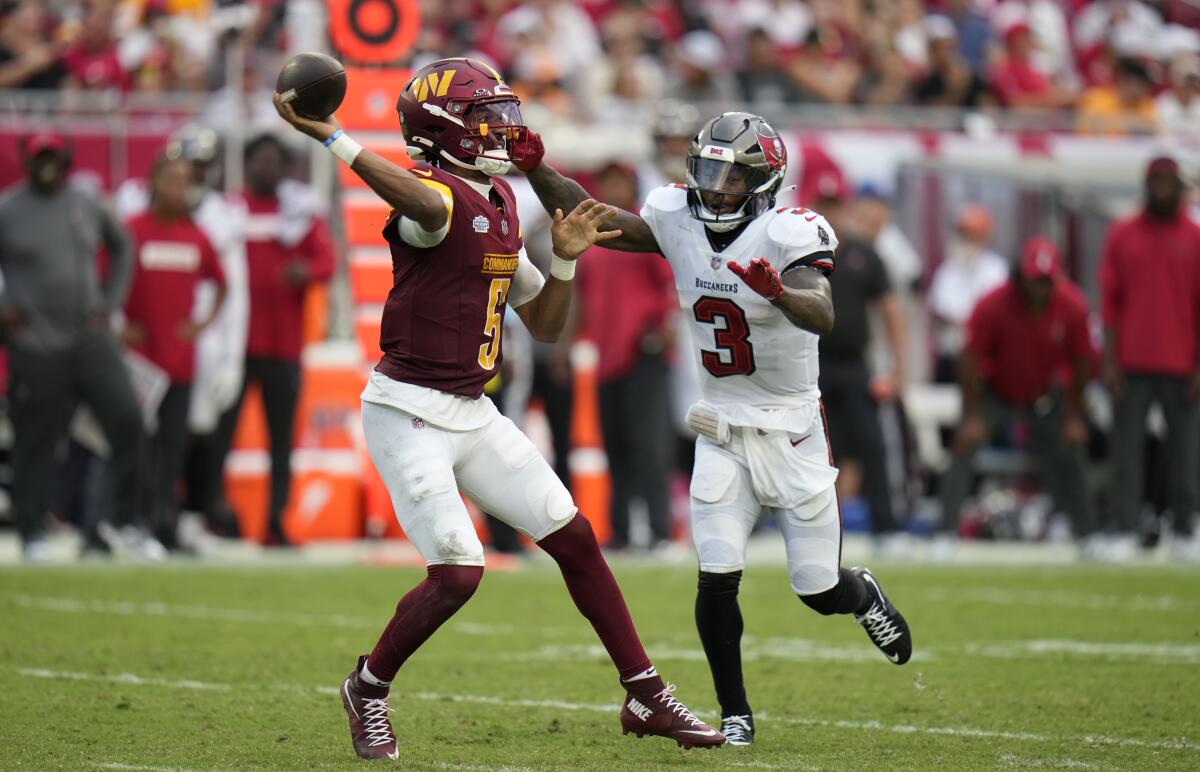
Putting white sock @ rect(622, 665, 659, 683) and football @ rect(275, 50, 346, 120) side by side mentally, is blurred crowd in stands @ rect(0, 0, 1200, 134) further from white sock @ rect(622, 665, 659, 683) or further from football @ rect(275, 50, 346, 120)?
white sock @ rect(622, 665, 659, 683)

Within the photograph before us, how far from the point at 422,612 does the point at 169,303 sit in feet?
21.2

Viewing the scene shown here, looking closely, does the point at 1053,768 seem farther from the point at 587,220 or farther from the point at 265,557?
the point at 265,557

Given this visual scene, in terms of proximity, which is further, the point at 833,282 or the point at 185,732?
A: the point at 833,282

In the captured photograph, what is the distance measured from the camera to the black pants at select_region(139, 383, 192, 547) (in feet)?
36.9

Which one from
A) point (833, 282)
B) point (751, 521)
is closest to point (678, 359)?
point (833, 282)

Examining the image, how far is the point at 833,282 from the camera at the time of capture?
37.6ft

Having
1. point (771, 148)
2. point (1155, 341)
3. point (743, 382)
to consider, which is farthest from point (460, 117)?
point (1155, 341)

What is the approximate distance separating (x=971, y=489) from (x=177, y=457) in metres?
6.07

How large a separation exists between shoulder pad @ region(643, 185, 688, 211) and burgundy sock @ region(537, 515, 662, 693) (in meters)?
1.04

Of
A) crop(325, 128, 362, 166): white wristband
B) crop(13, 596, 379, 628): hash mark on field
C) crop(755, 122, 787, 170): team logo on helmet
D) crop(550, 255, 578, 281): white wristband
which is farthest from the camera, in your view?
crop(13, 596, 379, 628): hash mark on field

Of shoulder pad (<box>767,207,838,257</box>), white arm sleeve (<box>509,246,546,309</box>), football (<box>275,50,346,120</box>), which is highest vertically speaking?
football (<box>275,50,346,120</box>)

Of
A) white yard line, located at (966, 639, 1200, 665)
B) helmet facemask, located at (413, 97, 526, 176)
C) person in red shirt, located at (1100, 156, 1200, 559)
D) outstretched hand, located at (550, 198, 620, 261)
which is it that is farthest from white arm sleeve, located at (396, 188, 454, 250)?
person in red shirt, located at (1100, 156, 1200, 559)

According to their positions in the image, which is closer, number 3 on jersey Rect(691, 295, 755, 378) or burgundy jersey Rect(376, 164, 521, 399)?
burgundy jersey Rect(376, 164, 521, 399)

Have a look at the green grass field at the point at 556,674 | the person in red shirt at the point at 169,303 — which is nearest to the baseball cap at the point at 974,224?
the green grass field at the point at 556,674
